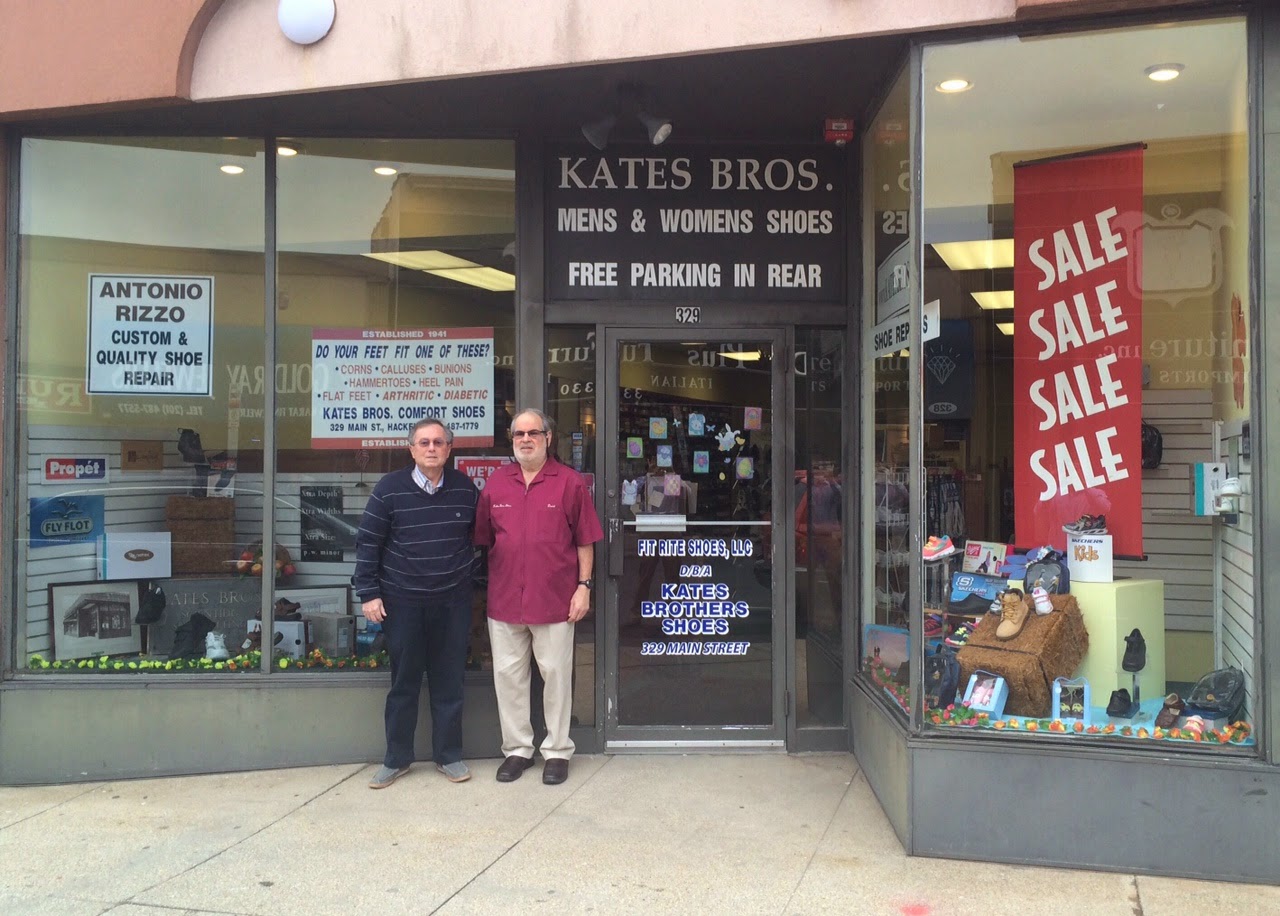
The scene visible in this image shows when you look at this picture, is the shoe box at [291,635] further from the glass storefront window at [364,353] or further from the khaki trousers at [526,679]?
the khaki trousers at [526,679]

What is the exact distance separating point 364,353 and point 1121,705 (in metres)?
4.31

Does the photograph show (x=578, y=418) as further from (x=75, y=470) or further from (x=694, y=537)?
(x=75, y=470)

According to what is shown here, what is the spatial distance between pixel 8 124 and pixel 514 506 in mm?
3466

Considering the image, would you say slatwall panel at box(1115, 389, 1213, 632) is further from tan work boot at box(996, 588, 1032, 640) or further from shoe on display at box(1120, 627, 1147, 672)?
tan work boot at box(996, 588, 1032, 640)

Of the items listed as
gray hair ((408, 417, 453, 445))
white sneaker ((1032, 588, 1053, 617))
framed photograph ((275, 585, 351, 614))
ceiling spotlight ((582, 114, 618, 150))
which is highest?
ceiling spotlight ((582, 114, 618, 150))

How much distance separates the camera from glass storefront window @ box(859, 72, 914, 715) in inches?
194

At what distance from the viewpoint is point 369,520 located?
525cm

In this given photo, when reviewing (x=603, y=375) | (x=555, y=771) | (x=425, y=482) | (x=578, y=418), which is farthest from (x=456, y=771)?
(x=603, y=375)

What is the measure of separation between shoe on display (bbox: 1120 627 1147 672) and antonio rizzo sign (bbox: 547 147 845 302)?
234 centimetres

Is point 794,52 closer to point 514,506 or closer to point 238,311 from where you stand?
point 514,506

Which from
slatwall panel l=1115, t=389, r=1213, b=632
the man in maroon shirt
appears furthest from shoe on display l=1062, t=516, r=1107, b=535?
the man in maroon shirt

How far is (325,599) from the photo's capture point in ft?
19.4

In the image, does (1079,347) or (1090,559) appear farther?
(1079,347)

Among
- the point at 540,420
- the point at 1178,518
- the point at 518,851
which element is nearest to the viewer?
the point at 518,851
